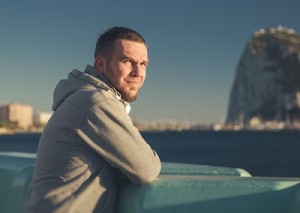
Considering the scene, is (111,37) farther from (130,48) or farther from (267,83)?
(267,83)

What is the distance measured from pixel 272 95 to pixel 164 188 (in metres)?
131

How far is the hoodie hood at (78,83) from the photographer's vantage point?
7.50 ft

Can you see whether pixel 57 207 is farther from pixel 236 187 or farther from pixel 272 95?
pixel 272 95

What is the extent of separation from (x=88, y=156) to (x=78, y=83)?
11.9 inches

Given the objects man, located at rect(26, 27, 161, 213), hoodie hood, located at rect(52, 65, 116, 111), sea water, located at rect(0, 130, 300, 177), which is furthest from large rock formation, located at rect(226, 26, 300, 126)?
man, located at rect(26, 27, 161, 213)

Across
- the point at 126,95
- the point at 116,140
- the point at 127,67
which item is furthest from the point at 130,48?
the point at 116,140

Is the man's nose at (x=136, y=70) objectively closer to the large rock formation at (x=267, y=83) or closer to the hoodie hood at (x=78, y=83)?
the hoodie hood at (x=78, y=83)

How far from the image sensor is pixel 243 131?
5733 inches

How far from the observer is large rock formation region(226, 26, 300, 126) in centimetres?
13062

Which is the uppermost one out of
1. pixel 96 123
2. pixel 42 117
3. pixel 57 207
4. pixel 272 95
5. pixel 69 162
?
pixel 96 123

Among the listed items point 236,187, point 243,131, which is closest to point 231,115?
point 243,131

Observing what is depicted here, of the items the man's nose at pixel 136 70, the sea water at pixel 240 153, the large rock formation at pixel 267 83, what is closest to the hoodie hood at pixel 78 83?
the man's nose at pixel 136 70

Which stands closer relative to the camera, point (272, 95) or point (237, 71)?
point (272, 95)

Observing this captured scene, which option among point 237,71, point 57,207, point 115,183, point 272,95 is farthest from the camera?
point 237,71
